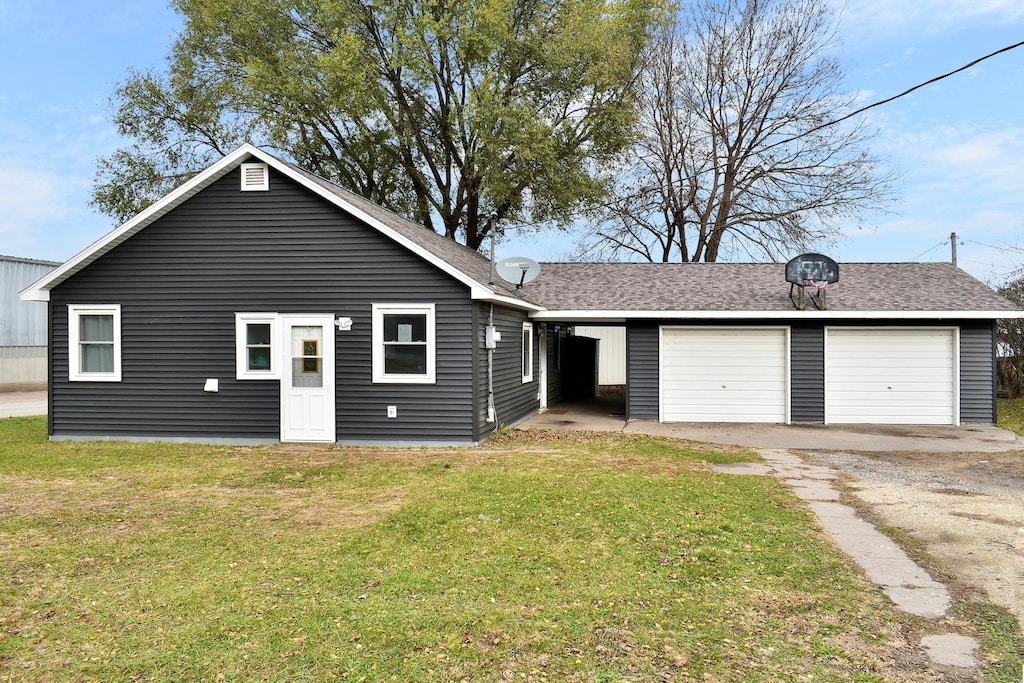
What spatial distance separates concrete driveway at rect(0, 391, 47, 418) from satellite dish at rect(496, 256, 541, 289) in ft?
43.4

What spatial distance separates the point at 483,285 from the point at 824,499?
239 inches

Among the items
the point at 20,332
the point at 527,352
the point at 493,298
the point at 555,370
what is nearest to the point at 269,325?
the point at 493,298

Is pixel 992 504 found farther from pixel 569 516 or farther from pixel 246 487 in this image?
pixel 246 487

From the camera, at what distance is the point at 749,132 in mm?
27281

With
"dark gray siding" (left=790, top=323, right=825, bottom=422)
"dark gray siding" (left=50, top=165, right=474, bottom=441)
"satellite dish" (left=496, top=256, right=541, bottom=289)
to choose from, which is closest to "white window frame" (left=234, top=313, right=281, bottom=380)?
"dark gray siding" (left=50, top=165, right=474, bottom=441)

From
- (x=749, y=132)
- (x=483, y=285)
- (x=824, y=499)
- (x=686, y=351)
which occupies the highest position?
(x=749, y=132)

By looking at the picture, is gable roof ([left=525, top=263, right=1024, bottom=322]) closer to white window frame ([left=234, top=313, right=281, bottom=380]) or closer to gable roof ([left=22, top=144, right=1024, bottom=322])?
gable roof ([left=22, top=144, right=1024, bottom=322])

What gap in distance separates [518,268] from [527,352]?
9.84 feet

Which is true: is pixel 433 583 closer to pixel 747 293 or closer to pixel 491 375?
pixel 491 375

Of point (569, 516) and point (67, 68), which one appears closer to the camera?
point (569, 516)

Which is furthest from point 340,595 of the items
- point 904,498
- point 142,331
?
point 142,331

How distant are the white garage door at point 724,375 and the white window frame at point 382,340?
6.18 metres

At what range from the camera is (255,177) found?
12148 millimetres

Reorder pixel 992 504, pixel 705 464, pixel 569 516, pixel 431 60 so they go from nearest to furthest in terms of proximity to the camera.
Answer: pixel 569 516 → pixel 992 504 → pixel 705 464 → pixel 431 60
